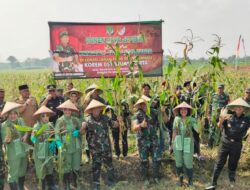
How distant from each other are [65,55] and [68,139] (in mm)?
3123

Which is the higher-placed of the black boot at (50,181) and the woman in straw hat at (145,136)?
the woman in straw hat at (145,136)

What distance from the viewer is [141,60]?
26.3 ft

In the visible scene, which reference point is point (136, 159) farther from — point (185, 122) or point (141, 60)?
point (141, 60)

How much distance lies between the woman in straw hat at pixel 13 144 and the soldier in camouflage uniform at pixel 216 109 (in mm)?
3989

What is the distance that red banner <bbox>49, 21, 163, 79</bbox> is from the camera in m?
7.68

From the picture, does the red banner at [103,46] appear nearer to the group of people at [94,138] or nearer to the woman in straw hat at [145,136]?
the group of people at [94,138]

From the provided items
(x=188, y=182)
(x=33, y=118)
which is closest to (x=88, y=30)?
(x=33, y=118)

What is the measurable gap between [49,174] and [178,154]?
88.6 inches

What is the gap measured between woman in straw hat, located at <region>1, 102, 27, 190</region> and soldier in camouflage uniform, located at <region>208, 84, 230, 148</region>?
399cm

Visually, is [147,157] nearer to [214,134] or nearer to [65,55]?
[214,134]

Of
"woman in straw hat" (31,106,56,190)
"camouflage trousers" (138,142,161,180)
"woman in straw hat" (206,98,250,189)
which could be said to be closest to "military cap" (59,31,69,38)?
"woman in straw hat" (31,106,56,190)

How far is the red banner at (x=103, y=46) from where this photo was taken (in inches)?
302

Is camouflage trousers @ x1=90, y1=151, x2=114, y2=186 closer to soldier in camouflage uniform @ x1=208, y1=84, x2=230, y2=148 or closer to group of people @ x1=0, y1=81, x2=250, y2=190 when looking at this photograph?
group of people @ x1=0, y1=81, x2=250, y2=190

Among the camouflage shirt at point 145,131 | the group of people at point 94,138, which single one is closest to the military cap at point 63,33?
the group of people at point 94,138
